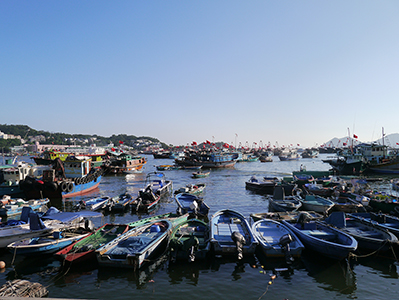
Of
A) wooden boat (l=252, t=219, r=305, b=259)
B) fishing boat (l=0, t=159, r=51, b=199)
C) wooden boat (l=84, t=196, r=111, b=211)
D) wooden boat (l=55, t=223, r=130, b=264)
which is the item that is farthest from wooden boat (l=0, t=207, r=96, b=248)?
fishing boat (l=0, t=159, r=51, b=199)

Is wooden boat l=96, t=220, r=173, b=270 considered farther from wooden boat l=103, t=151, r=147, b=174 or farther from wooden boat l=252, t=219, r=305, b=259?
wooden boat l=103, t=151, r=147, b=174

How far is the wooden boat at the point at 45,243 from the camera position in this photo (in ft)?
39.6

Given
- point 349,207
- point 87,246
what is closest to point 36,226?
point 87,246

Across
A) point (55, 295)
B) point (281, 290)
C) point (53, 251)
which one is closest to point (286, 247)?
point (281, 290)

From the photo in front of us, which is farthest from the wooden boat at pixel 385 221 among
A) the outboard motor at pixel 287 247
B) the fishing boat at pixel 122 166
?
the fishing boat at pixel 122 166

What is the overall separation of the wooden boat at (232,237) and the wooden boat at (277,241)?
23.7 inches

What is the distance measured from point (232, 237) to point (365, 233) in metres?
8.27

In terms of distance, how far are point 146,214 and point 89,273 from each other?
11787 millimetres

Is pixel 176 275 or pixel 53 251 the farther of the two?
pixel 53 251

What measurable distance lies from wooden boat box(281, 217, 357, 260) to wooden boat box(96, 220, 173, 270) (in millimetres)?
7732

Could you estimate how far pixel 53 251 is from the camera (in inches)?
492

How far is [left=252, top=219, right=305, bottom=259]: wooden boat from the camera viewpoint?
1234 centimetres

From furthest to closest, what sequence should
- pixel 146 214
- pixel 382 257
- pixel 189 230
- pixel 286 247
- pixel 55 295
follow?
pixel 146 214 < pixel 189 230 < pixel 382 257 < pixel 286 247 < pixel 55 295

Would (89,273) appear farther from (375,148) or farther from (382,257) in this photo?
(375,148)
